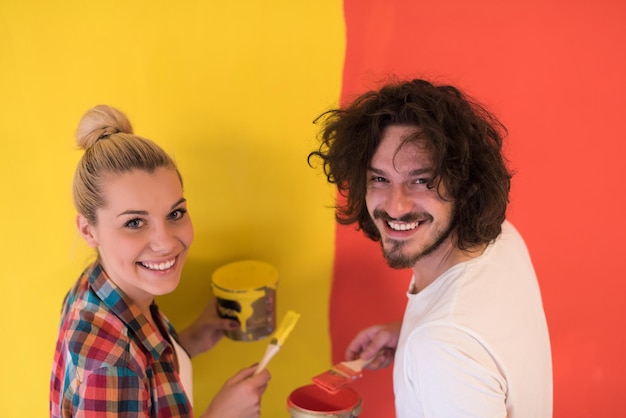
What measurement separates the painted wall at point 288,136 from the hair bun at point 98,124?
0.38 ft

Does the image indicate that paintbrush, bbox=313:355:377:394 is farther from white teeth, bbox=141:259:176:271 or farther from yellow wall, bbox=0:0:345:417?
white teeth, bbox=141:259:176:271

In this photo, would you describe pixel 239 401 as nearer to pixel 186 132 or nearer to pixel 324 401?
pixel 324 401

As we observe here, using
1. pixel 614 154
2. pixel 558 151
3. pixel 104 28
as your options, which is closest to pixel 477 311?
pixel 558 151

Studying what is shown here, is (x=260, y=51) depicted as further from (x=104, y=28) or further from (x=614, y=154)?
(x=614, y=154)

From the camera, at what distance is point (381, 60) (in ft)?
4.30

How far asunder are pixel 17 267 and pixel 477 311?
1.02 meters

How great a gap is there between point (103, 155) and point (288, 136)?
0.43 m

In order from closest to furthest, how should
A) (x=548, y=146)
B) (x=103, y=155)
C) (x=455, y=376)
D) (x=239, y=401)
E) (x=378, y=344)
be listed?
(x=455, y=376), (x=103, y=155), (x=239, y=401), (x=378, y=344), (x=548, y=146)

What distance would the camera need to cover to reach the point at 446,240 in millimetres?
1157

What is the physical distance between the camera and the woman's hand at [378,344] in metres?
1.32

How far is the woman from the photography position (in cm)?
104

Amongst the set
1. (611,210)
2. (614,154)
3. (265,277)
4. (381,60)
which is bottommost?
(265,277)

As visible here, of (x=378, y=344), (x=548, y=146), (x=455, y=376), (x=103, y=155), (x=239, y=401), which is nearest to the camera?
(x=455, y=376)

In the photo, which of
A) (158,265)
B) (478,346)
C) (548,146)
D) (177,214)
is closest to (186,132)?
(177,214)
